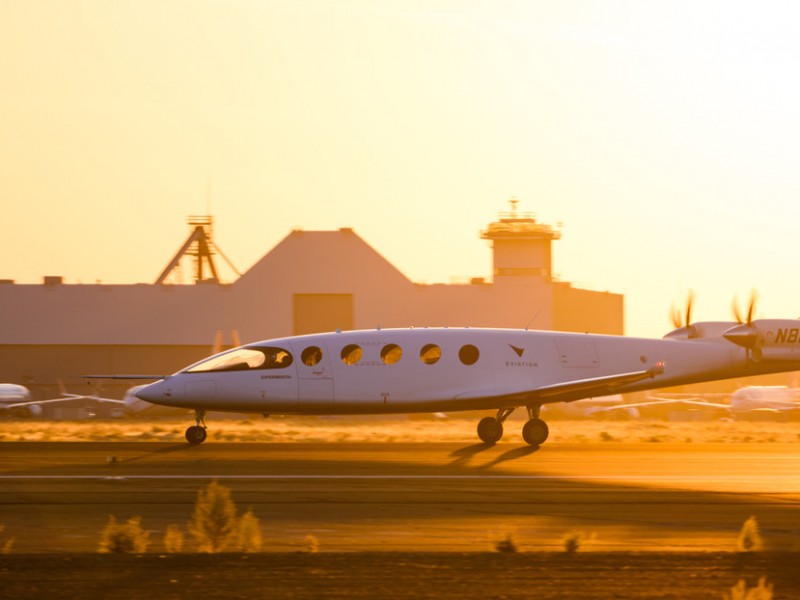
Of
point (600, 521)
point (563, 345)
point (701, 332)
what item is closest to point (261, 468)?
point (600, 521)

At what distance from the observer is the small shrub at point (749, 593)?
9.05m

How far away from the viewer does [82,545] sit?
12391mm

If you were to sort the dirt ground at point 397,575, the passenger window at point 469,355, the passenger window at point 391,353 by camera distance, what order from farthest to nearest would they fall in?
the passenger window at point 469,355, the passenger window at point 391,353, the dirt ground at point 397,575

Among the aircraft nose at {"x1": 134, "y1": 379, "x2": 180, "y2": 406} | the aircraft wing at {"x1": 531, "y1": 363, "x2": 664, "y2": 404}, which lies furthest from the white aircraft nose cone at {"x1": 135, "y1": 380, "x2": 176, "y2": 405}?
the aircraft wing at {"x1": 531, "y1": 363, "x2": 664, "y2": 404}

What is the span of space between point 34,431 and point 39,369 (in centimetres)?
4504

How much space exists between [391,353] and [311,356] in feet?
6.31

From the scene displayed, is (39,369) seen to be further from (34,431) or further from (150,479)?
(150,479)

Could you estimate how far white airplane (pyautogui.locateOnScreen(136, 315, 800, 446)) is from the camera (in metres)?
27.4

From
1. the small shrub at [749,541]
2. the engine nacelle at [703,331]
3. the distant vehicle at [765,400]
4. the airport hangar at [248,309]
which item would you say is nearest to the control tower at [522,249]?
the airport hangar at [248,309]

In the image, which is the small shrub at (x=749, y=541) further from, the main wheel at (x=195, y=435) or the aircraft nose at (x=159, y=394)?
the main wheel at (x=195, y=435)

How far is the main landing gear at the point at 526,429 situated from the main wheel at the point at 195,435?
6667 mm

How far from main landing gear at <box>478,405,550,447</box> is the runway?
0.68 metres

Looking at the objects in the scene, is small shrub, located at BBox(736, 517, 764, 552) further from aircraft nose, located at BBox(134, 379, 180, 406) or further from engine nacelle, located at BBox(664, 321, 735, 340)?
engine nacelle, located at BBox(664, 321, 735, 340)

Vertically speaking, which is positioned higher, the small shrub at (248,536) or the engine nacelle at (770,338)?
the engine nacelle at (770,338)
